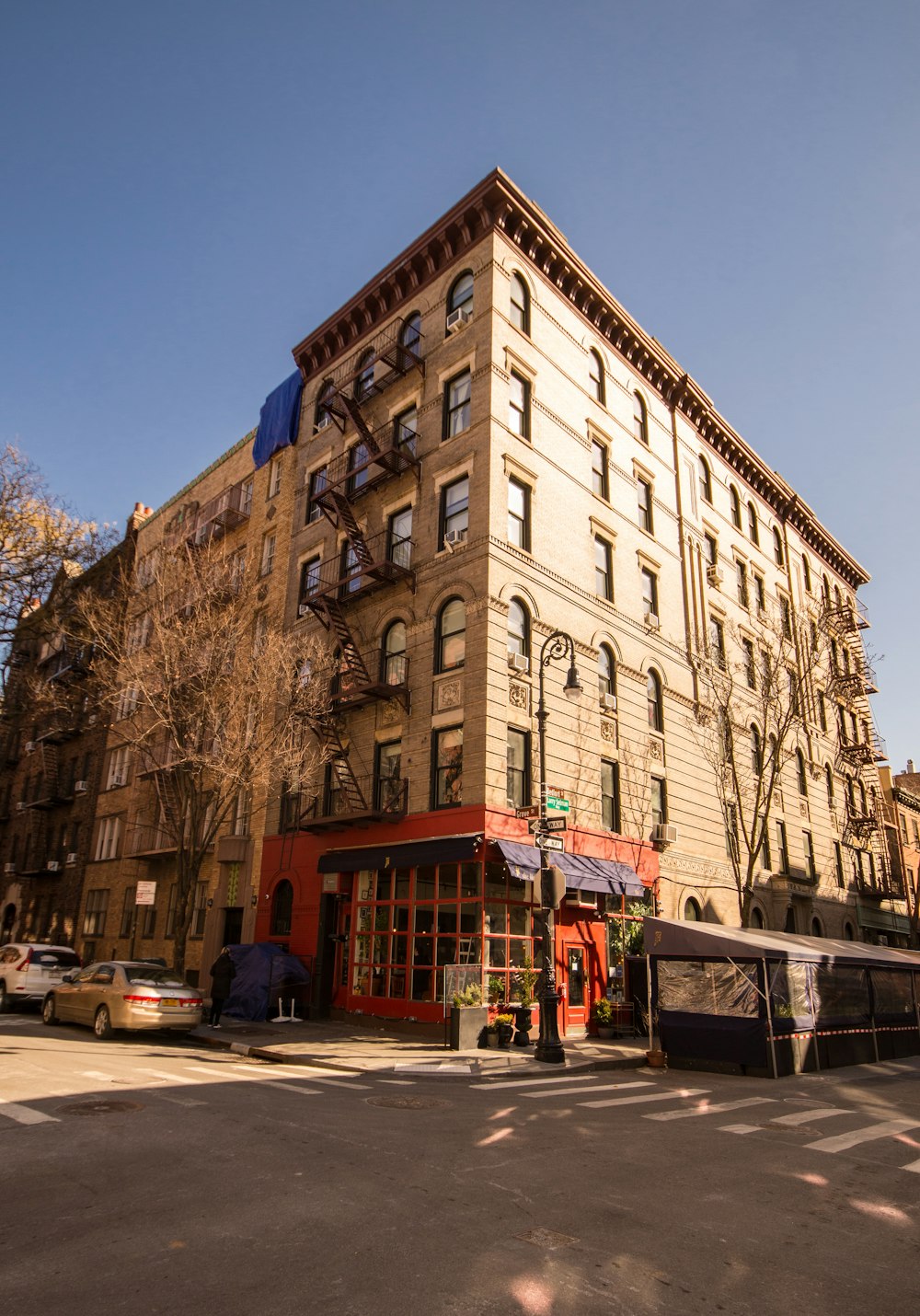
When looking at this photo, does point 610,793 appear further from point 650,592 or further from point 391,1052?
point 391,1052

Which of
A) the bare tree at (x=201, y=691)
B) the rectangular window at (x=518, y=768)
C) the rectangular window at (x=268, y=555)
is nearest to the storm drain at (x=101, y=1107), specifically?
the bare tree at (x=201, y=691)

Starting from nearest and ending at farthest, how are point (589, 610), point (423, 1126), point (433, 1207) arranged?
1. point (433, 1207)
2. point (423, 1126)
3. point (589, 610)

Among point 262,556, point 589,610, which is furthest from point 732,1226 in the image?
point 262,556

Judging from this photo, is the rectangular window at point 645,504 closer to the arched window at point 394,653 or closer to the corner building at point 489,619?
the corner building at point 489,619

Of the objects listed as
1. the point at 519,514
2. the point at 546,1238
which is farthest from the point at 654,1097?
the point at 519,514

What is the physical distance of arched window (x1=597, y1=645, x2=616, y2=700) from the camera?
2411 centimetres

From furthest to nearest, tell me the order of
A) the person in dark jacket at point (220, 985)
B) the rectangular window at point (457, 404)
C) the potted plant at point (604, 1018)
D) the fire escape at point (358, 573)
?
the rectangular window at point (457, 404)
the fire escape at point (358, 573)
the potted plant at point (604, 1018)
the person in dark jacket at point (220, 985)

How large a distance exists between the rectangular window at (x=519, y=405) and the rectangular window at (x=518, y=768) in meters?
8.44

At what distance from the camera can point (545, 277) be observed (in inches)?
1018

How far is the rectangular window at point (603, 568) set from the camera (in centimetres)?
2530

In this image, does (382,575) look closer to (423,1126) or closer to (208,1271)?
(423,1126)

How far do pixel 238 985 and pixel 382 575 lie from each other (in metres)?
11.3

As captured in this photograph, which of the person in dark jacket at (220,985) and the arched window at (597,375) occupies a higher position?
the arched window at (597,375)

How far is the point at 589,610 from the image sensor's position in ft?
79.0
